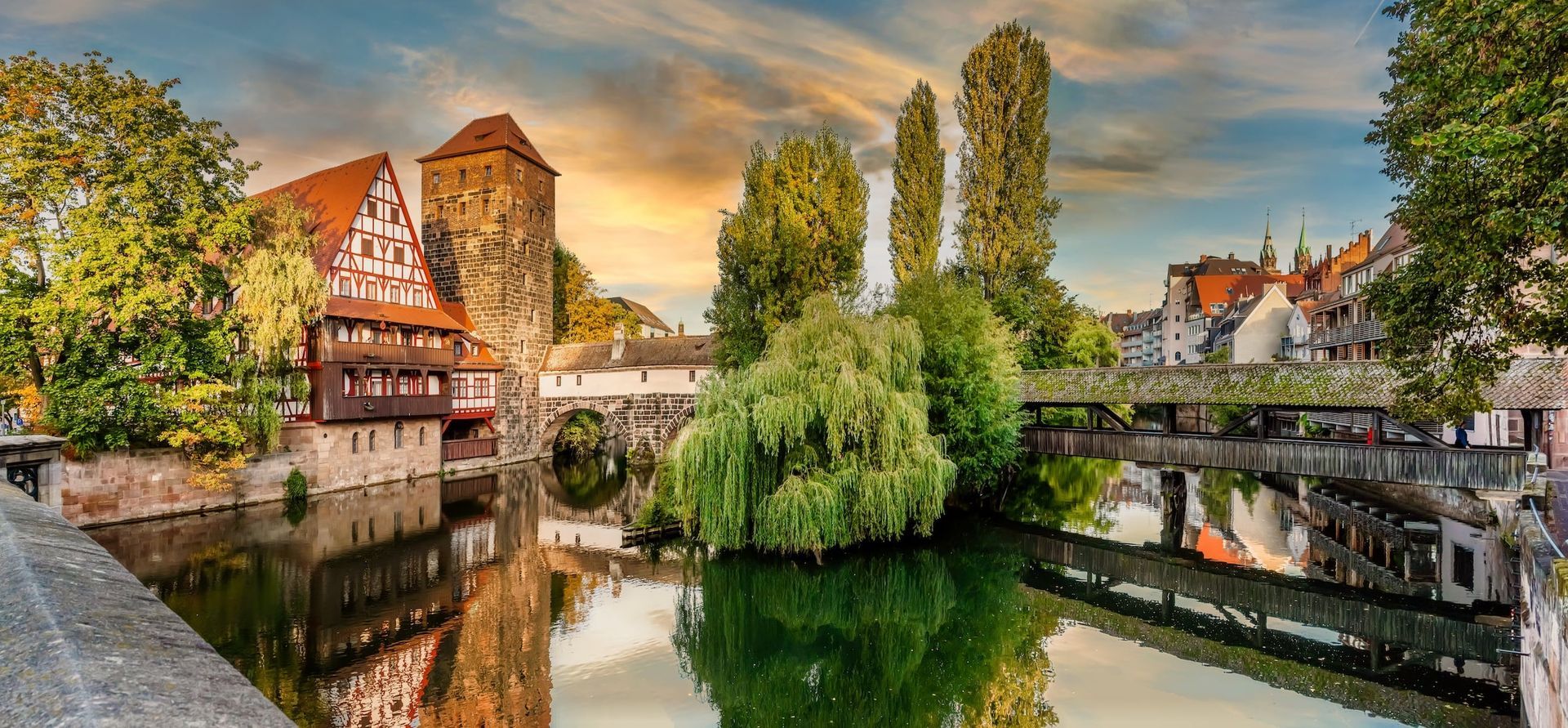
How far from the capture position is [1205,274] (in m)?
62.0

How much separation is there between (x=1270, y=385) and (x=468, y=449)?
24371mm

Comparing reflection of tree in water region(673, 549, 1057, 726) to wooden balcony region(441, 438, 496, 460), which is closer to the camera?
reflection of tree in water region(673, 549, 1057, 726)

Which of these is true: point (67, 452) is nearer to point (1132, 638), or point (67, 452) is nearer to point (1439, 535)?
point (1132, 638)

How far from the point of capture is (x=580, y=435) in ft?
106

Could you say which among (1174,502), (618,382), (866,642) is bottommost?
(866,642)

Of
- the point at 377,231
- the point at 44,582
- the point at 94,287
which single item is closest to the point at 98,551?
the point at 44,582

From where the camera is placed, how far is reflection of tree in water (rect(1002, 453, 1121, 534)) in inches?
759

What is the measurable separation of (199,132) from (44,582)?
20.1 meters

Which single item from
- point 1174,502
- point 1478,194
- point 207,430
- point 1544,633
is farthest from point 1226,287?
point 207,430

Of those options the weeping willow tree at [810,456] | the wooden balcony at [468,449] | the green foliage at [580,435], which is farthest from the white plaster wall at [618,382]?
the weeping willow tree at [810,456]

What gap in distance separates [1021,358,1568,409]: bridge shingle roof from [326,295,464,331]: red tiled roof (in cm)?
1873

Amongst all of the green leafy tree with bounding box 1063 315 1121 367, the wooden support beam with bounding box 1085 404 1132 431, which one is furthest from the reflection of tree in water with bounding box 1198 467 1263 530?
the green leafy tree with bounding box 1063 315 1121 367

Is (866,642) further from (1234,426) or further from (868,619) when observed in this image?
(1234,426)

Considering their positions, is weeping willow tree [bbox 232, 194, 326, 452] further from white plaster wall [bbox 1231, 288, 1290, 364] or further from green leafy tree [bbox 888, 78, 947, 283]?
white plaster wall [bbox 1231, 288, 1290, 364]
